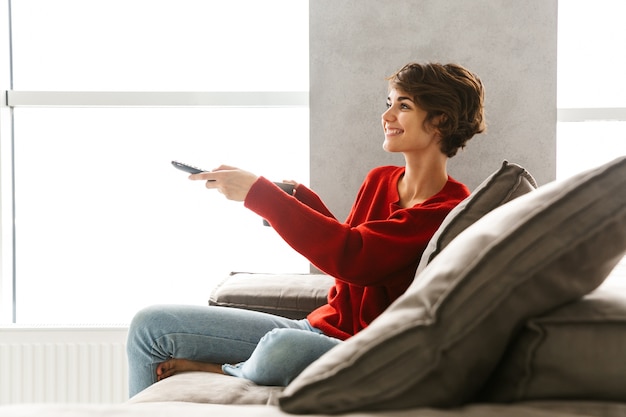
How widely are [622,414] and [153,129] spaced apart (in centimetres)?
249

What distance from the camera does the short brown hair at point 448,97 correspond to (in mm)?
1896

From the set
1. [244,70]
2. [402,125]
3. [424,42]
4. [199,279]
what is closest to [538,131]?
[424,42]

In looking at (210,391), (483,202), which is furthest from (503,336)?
(210,391)

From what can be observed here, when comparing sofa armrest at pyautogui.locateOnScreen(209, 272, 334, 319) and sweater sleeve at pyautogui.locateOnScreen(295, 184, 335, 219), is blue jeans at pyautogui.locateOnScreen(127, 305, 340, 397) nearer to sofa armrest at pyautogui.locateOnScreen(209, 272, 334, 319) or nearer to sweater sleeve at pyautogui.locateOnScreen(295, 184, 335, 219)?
sofa armrest at pyautogui.locateOnScreen(209, 272, 334, 319)

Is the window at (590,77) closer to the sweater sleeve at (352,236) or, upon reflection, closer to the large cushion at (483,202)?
the sweater sleeve at (352,236)

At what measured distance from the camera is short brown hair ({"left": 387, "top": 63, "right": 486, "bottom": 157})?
1.90 metres

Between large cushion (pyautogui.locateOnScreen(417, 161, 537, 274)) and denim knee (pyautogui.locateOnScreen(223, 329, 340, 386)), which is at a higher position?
large cushion (pyautogui.locateOnScreen(417, 161, 537, 274))

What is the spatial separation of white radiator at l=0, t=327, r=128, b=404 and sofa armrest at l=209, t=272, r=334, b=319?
747 mm

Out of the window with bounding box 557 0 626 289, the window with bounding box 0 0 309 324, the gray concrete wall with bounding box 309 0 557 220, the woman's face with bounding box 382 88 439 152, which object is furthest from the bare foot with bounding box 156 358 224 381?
the window with bounding box 557 0 626 289

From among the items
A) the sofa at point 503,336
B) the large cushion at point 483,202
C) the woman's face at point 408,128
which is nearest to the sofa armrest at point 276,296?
the woman's face at point 408,128

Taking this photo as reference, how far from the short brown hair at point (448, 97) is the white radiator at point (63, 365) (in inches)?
59.4

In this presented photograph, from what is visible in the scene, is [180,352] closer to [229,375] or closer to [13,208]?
[229,375]

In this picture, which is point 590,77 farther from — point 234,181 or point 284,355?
point 284,355

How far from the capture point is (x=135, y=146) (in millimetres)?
2930
